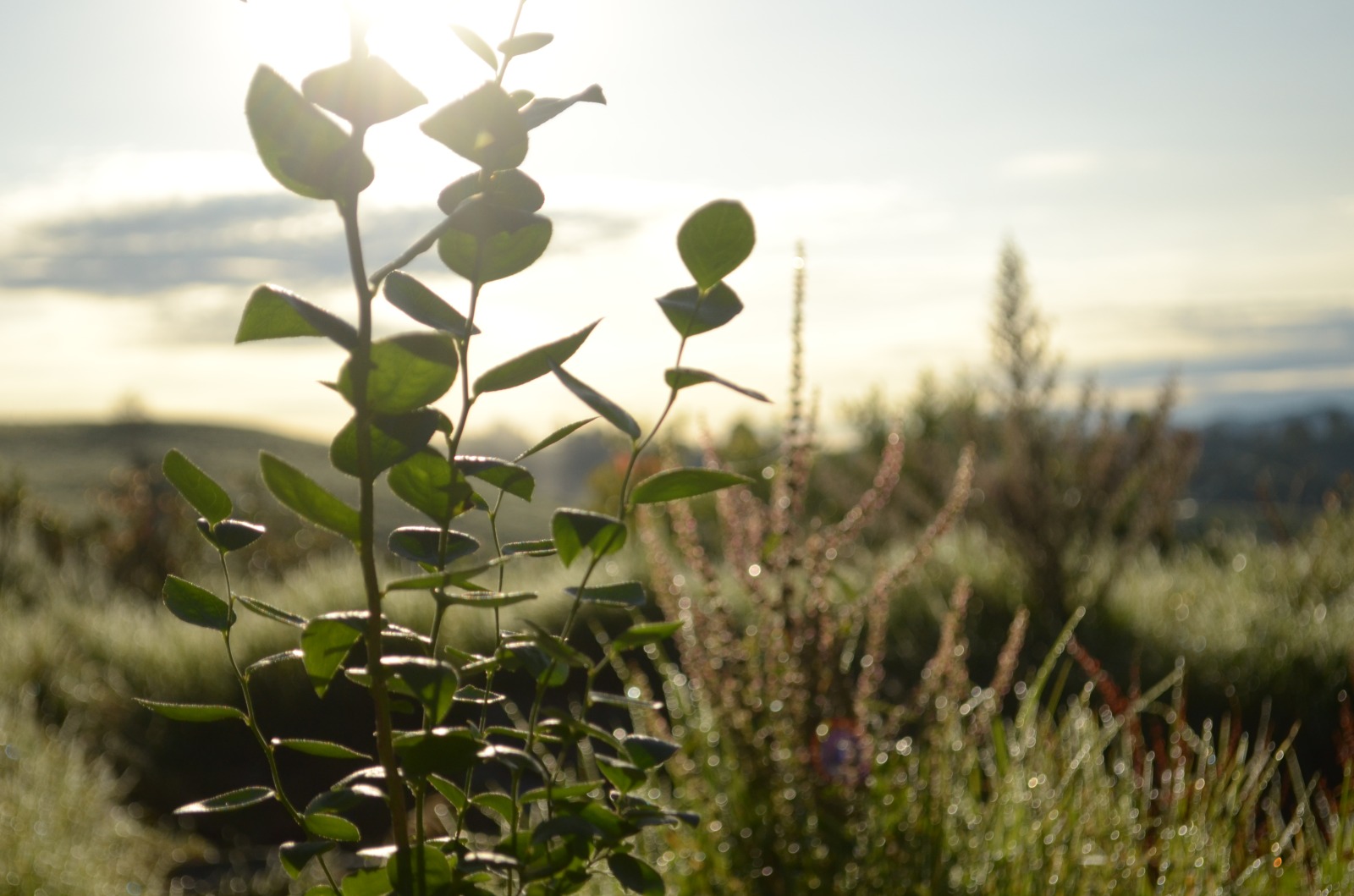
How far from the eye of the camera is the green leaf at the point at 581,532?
30.2 inches

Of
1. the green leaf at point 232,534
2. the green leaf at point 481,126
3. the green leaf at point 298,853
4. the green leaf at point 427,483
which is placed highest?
the green leaf at point 481,126

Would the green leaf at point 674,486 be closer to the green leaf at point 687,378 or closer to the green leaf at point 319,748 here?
the green leaf at point 687,378

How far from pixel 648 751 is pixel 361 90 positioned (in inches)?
22.6

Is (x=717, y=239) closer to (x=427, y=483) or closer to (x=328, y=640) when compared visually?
(x=427, y=483)

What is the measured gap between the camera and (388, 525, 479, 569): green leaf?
907 mm

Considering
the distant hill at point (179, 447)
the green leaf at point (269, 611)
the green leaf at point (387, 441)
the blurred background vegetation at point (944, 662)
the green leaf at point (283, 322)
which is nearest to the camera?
the green leaf at point (283, 322)

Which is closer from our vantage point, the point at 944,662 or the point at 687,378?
the point at 687,378

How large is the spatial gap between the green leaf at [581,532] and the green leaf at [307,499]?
0.46 feet

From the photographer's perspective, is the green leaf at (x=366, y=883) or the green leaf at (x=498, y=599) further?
the green leaf at (x=366, y=883)

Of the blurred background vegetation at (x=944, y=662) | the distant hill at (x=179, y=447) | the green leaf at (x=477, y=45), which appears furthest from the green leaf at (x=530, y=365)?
the distant hill at (x=179, y=447)

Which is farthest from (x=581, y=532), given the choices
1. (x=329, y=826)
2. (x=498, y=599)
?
(x=329, y=826)

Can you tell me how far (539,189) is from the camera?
0.88m

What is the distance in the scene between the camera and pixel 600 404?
30.2 inches

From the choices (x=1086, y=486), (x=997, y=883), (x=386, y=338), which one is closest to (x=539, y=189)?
(x=386, y=338)
